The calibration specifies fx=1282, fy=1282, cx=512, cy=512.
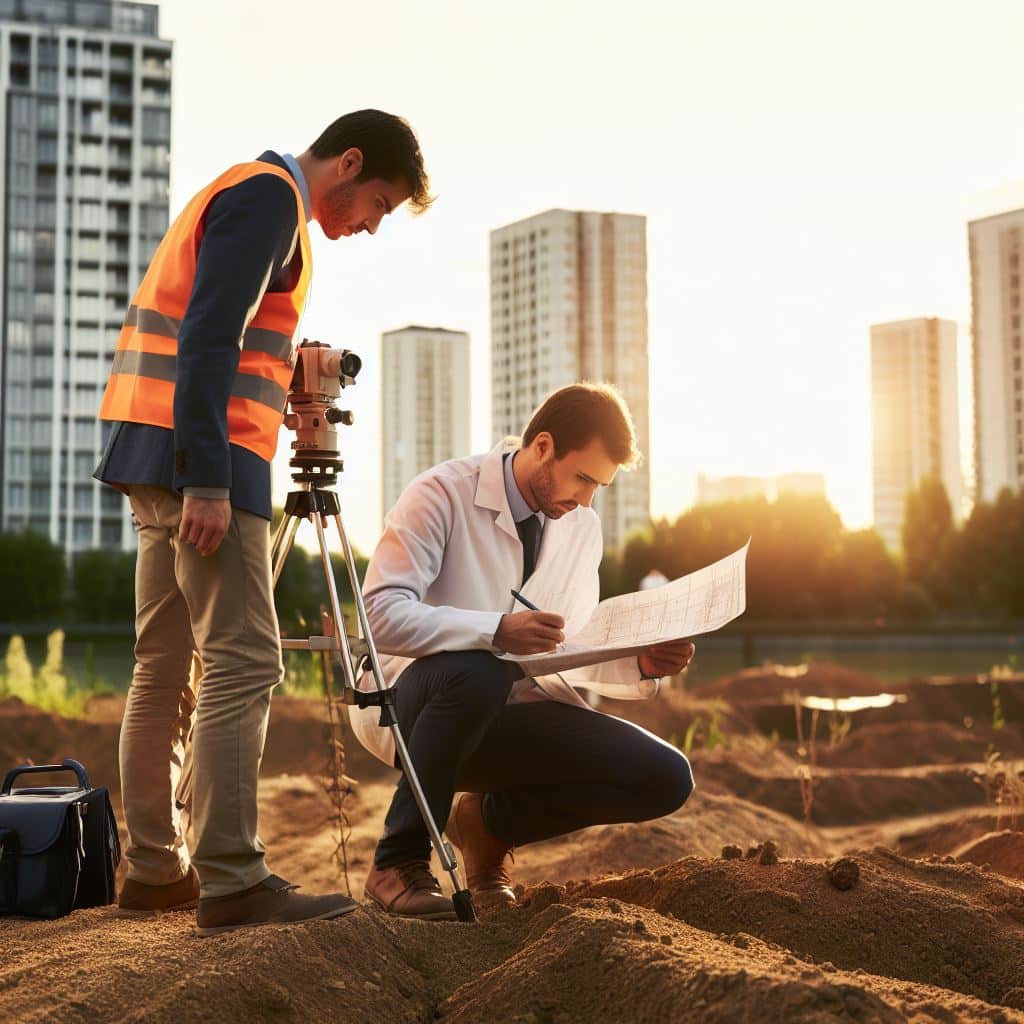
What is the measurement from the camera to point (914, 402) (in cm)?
8919

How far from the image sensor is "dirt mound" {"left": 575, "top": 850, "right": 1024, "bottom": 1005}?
8.69ft

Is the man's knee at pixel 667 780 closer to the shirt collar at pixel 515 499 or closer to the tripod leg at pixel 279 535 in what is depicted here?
the shirt collar at pixel 515 499

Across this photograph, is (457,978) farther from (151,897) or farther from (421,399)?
(421,399)

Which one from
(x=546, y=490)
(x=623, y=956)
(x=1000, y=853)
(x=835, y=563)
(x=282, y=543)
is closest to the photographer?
(x=623, y=956)

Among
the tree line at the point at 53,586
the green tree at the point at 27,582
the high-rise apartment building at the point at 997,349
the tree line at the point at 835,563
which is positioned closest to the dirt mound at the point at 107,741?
the tree line at the point at 835,563

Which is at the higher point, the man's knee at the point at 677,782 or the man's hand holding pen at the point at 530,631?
the man's hand holding pen at the point at 530,631

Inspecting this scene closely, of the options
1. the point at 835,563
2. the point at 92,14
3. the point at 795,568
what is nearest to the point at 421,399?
the point at 92,14

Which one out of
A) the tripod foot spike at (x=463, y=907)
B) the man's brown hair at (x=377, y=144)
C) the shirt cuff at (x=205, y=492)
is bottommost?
the tripod foot spike at (x=463, y=907)

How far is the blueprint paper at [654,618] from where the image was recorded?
2.85m

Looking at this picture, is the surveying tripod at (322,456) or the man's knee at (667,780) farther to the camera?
the man's knee at (667,780)

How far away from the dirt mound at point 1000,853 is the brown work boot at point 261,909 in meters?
2.04

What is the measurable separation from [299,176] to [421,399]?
8351cm

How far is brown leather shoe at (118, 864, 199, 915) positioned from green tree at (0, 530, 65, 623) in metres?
47.7

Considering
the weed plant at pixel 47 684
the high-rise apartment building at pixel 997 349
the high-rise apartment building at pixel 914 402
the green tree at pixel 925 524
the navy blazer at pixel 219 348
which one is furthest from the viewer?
the high-rise apartment building at pixel 914 402
